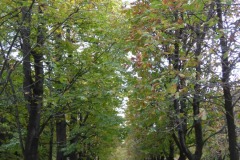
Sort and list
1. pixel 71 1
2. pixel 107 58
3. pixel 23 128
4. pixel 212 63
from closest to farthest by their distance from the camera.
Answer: pixel 212 63 → pixel 71 1 → pixel 107 58 → pixel 23 128

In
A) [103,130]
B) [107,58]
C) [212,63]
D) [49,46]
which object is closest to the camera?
[212,63]

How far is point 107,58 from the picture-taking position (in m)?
10.8

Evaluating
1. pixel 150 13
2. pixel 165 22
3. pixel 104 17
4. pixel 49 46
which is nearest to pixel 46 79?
pixel 49 46

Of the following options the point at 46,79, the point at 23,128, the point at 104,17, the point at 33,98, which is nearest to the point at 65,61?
the point at 46,79

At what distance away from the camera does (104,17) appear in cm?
1094

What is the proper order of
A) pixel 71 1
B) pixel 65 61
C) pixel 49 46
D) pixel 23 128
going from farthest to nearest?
pixel 23 128
pixel 65 61
pixel 49 46
pixel 71 1

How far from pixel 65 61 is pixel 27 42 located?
5.77 feet

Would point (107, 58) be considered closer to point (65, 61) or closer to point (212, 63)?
point (65, 61)

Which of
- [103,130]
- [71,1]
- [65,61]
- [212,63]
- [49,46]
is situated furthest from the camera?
[103,130]

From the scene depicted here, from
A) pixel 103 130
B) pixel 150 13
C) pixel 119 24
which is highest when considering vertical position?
pixel 119 24

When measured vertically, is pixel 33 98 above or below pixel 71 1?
below

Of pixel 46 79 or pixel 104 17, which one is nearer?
pixel 46 79

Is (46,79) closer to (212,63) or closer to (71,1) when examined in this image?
(71,1)

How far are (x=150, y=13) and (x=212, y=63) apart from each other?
5.20ft
